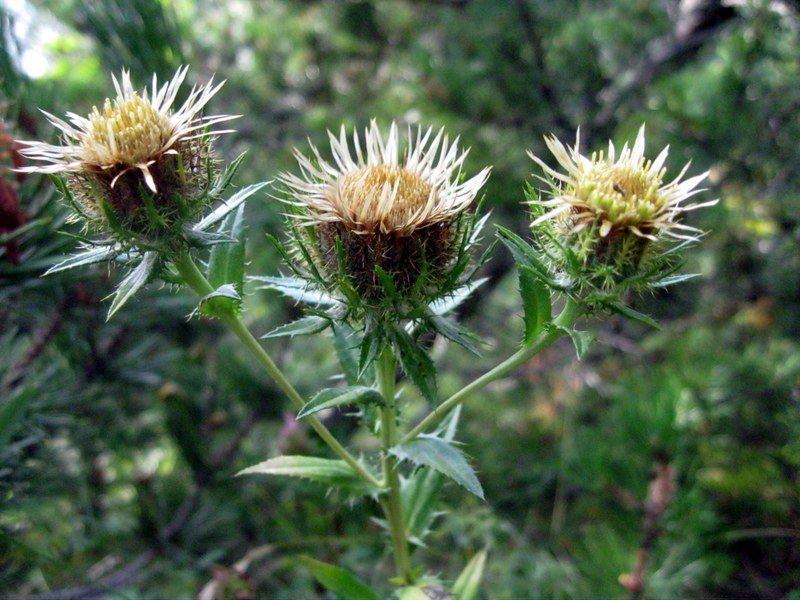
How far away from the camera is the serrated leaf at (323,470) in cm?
134

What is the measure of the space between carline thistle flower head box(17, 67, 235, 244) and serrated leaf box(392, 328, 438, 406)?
51 centimetres

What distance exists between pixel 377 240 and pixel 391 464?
536 mm

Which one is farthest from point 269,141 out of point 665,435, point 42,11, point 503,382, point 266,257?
point 665,435

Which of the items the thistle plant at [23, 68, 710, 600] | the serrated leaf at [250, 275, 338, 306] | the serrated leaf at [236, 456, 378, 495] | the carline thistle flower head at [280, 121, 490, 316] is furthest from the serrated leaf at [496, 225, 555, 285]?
the serrated leaf at [236, 456, 378, 495]

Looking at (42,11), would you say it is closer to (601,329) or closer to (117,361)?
(117,361)

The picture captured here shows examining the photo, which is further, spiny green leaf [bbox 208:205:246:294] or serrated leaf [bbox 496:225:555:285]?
spiny green leaf [bbox 208:205:246:294]

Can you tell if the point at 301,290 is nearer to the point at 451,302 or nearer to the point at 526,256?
the point at 451,302

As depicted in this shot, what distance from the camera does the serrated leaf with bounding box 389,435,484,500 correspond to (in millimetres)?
1176

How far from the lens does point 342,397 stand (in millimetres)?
1214

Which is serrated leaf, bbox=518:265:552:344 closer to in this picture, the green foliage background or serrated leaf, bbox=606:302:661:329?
serrated leaf, bbox=606:302:661:329

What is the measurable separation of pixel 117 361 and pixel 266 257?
2.76ft

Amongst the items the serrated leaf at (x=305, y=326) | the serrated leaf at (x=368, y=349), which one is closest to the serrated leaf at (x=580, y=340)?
the serrated leaf at (x=368, y=349)

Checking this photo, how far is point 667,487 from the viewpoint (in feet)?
6.83

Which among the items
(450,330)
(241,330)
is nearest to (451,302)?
(450,330)
